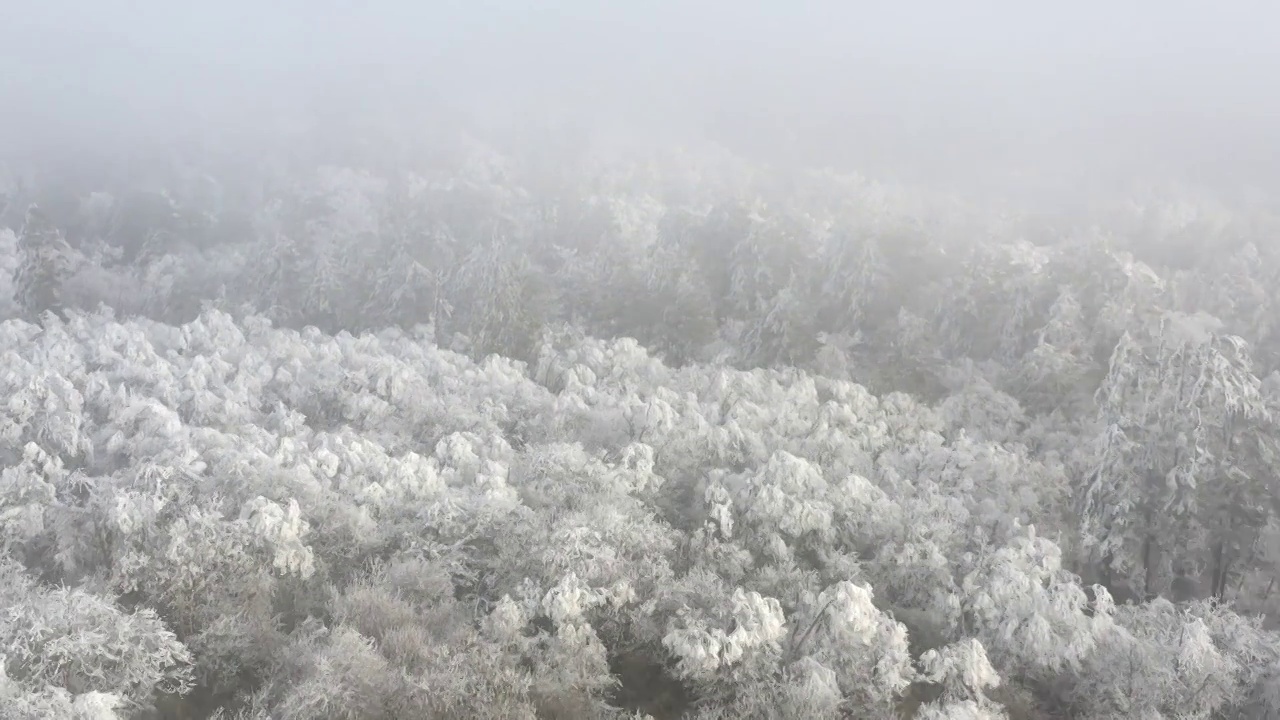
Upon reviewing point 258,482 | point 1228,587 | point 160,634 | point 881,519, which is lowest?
point 1228,587

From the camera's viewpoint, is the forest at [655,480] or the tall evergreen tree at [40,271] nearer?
the forest at [655,480]

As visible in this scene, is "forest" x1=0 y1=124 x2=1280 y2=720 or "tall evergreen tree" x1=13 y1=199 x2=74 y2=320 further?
"tall evergreen tree" x1=13 y1=199 x2=74 y2=320

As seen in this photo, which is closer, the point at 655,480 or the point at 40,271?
the point at 655,480

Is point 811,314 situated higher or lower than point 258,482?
lower

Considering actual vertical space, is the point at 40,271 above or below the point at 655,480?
below

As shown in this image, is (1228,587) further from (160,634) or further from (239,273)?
(239,273)

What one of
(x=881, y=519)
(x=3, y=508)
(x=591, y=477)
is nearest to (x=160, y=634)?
(x=3, y=508)

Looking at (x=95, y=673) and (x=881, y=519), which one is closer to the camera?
(x=95, y=673)

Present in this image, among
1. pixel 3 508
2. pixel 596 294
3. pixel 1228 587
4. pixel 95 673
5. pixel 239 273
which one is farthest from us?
pixel 239 273
